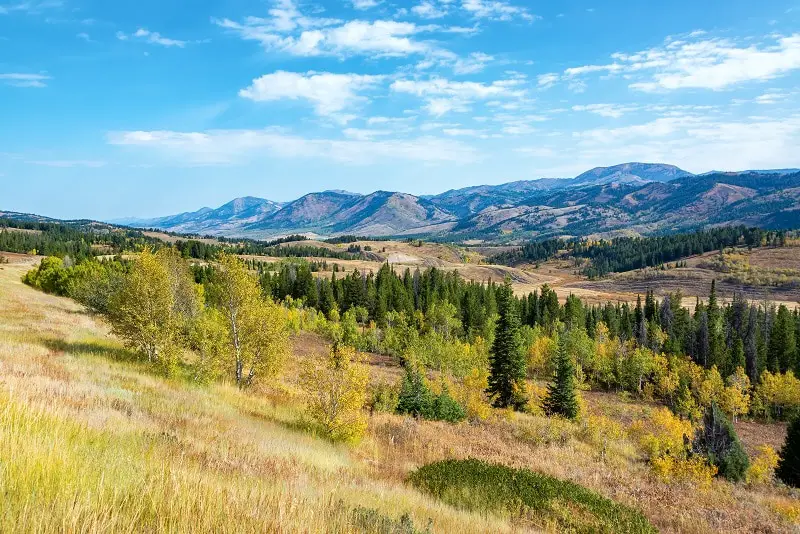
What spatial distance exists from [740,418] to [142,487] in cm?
10001

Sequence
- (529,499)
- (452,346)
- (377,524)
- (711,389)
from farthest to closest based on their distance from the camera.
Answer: (452,346) < (711,389) < (529,499) < (377,524)

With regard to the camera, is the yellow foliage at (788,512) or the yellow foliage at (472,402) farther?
the yellow foliage at (472,402)

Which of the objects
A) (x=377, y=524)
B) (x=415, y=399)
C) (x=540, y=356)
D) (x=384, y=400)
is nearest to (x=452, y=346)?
(x=540, y=356)

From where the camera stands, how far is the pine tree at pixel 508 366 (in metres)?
49.6

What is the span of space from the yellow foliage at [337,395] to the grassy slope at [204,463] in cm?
119

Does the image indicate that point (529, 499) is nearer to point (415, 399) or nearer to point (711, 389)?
point (415, 399)

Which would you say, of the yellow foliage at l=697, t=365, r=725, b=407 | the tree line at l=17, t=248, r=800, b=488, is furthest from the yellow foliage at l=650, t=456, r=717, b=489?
the yellow foliage at l=697, t=365, r=725, b=407

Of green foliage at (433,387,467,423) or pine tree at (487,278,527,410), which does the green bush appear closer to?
green foliage at (433,387,467,423)

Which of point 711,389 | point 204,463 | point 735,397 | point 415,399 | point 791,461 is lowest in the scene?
point 735,397

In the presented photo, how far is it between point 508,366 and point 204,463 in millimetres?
45603

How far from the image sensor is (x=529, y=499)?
39.8 feet

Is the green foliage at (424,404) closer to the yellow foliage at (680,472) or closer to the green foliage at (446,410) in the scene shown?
the green foliage at (446,410)

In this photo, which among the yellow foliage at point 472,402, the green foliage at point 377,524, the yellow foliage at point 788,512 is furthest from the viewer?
the yellow foliage at point 472,402

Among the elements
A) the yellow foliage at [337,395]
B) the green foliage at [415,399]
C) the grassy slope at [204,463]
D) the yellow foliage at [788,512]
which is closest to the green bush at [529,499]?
the grassy slope at [204,463]
